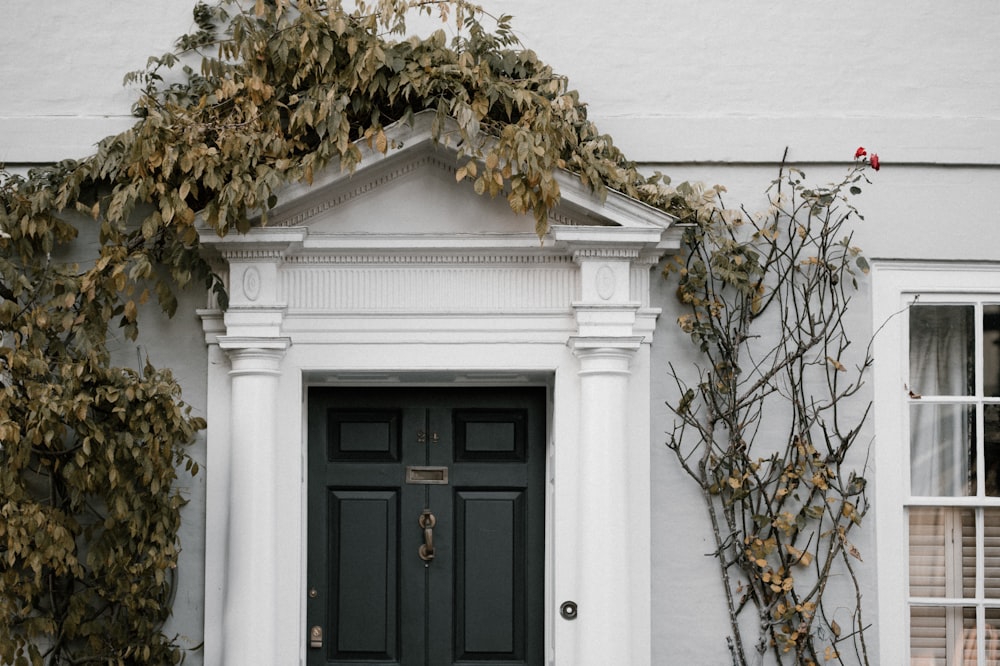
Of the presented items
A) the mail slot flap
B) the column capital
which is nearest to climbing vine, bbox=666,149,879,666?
the mail slot flap

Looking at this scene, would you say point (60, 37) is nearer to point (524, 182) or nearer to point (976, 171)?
point (524, 182)

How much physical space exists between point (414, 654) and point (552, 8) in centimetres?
305

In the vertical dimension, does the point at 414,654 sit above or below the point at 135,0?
below

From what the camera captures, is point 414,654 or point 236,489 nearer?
point 236,489

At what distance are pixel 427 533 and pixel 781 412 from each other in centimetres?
170

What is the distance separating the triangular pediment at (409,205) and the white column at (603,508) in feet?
1.99

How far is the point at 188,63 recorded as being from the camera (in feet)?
16.5

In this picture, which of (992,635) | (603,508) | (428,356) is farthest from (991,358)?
(428,356)

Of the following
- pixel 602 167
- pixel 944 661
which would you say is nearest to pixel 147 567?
pixel 602 167

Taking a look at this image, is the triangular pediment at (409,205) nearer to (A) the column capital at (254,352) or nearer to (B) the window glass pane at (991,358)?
(A) the column capital at (254,352)

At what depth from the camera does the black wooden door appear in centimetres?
502

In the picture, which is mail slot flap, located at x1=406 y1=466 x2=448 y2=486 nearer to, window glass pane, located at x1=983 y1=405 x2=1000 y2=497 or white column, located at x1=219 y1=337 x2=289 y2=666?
white column, located at x1=219 y1=337 x2=289 y2=666

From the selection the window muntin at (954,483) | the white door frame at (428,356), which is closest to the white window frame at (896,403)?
the window muntin at (954,483)

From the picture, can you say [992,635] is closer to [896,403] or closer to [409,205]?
[896,403]
